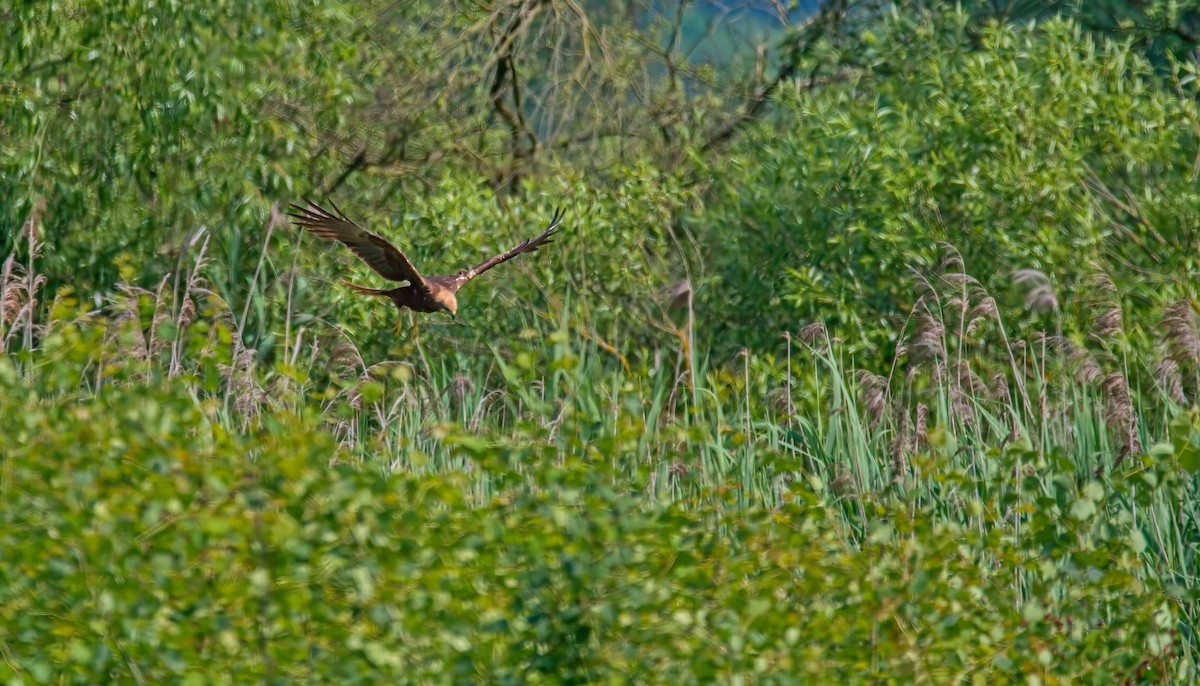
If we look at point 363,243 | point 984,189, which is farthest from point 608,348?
point 984,189

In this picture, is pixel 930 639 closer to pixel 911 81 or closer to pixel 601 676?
pixel 601 676

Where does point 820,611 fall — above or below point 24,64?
below

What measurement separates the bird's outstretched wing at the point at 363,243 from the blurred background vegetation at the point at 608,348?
45cm

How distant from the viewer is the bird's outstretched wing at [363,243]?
21.3 ft

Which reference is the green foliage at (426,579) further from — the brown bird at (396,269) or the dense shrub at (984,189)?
the dense shrub at (984,189)

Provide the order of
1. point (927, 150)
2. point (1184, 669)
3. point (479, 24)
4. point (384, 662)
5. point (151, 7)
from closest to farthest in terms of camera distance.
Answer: point (384, 662) < point (1184, 669) < point (151, 7) < point (927, 150) < point (479, 24)

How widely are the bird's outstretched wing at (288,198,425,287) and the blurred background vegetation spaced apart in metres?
0.45

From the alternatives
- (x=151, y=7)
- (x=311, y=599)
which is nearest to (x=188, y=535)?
(x=311, y=599)

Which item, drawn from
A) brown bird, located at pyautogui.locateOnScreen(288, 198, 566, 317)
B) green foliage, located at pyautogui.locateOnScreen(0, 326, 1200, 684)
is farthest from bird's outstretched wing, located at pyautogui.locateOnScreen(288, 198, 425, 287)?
green foliage, located at pyautogui.locateOnScreen(0, 326, 1200, 684)

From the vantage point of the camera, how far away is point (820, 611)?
11.9 feet

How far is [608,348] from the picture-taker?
852cm

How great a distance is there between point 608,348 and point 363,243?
2.05 m

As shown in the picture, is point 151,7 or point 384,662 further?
point 151,7

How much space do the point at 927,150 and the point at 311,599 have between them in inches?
254
